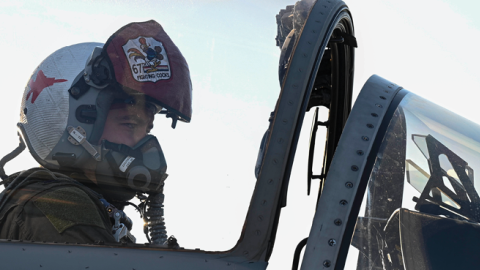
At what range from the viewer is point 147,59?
7.11 ft

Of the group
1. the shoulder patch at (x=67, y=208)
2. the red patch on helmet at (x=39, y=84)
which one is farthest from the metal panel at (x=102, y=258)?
the red patch on helmet at (x=39, y=84)

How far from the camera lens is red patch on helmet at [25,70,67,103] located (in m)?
2.04

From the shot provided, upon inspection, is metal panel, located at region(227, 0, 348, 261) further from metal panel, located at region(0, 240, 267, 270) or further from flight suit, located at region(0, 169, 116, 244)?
flight suit, located at region(0, 169, 116, 244)

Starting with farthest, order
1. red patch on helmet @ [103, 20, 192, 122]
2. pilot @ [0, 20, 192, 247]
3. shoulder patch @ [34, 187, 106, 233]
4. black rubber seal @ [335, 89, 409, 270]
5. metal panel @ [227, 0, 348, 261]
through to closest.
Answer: red patch on helmet @ [103, 20, 192, 122] < pilot @ [0, 20, 192, 247] < shoulder patch @ [34, 187, 106, 233] < metal panel @ [227, 0, 348, 261] < black rubber seal @ [335, 89, 409, 270]

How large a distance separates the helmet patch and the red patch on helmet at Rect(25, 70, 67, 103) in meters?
0.39

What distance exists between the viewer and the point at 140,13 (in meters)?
2.07

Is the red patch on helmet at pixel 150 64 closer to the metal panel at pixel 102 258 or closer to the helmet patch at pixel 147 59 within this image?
the helmet patch at pixel 147 59

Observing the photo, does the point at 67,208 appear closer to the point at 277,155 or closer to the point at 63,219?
the point at 63,219

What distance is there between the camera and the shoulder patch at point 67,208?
173cm

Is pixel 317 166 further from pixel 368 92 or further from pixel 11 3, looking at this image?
pixel 11 3

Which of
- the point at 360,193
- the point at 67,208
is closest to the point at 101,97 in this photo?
the point at 67,208

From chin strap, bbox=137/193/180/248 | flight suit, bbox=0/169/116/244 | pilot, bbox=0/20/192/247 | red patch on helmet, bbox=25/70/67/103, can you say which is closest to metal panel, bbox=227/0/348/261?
chin strap, bbox=137/193/180/248

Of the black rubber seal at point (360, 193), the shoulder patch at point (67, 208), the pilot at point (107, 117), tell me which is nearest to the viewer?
the black rubber seal at point (360, 193)

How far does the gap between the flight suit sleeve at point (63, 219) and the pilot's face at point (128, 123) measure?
1.22 feet
